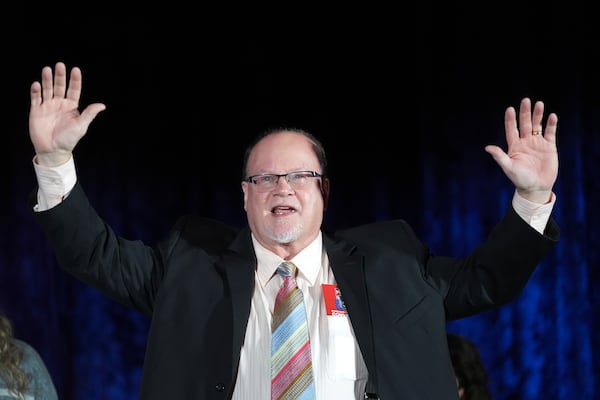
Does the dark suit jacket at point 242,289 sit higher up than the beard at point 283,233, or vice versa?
the beard at point 283,233

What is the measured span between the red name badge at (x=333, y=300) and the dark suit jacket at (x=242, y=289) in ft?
0.10

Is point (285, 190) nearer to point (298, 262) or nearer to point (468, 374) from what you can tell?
point (298, 262)

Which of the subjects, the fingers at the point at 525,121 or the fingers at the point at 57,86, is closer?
the fingers at the point at 57,86

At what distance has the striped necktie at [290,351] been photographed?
2.21 metres

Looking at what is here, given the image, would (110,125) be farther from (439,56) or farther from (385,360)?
(385,360)

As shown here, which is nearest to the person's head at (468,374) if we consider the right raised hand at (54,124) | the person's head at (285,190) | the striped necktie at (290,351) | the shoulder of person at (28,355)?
the person's head at (285,190)

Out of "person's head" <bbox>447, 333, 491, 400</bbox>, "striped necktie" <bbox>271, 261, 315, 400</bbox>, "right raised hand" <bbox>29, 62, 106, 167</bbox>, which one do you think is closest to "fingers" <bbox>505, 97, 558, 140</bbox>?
"striped necktie" <bbox>271, 261, 315, 400</bbox>

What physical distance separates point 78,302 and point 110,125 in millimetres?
971

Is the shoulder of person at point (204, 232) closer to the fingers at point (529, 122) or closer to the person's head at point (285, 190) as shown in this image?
the person's head at point (285, 190)

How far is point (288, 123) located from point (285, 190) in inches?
88.8

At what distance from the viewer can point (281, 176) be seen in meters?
2.51

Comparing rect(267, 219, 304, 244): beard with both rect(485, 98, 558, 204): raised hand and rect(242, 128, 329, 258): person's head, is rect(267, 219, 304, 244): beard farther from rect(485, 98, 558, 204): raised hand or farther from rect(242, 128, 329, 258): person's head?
rect(485, 98, 558, 204): raised hand

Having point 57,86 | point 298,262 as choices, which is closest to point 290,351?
point 298,262

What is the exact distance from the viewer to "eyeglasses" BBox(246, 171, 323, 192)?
2.51m
